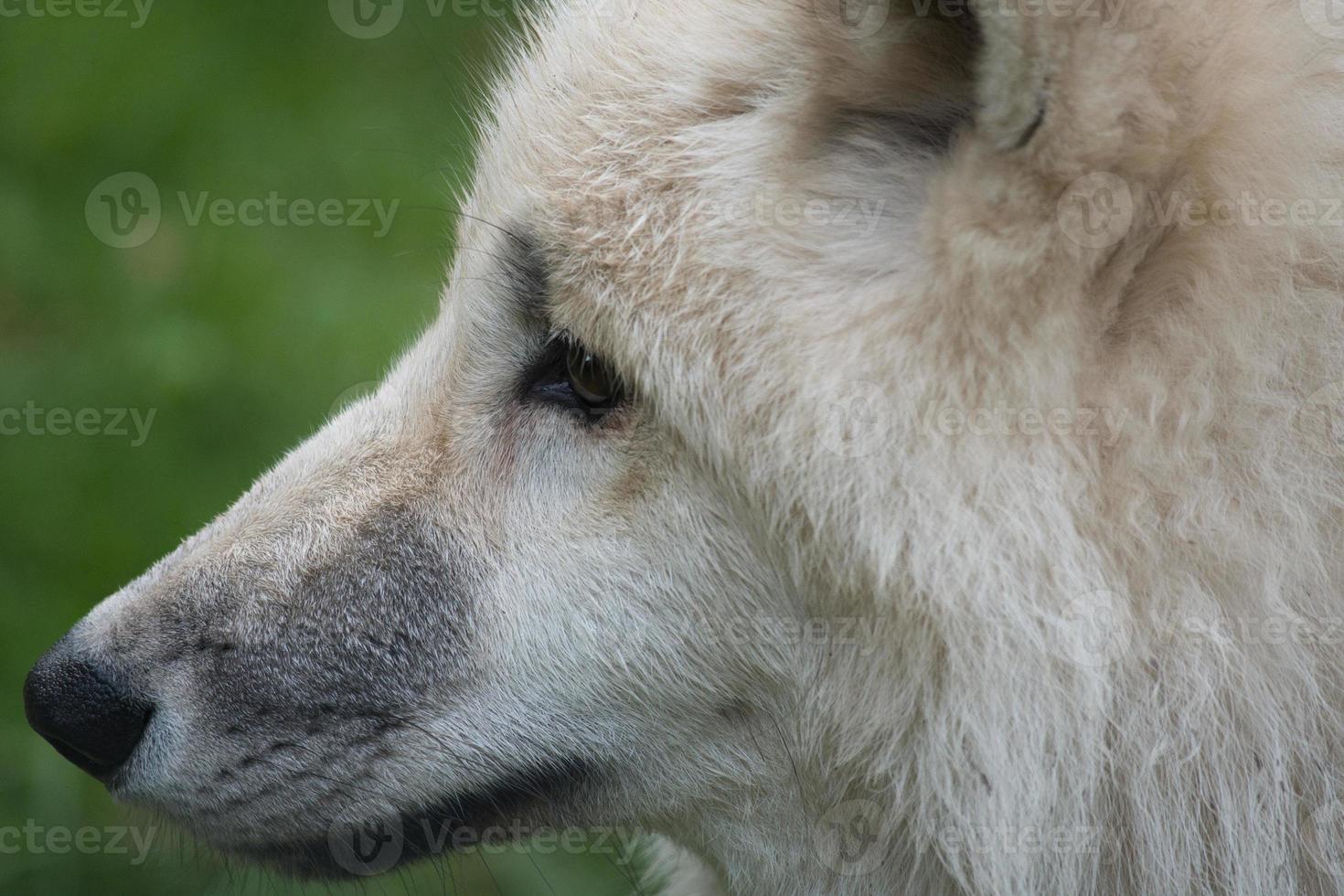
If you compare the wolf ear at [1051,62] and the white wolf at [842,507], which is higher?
the wolf ear at [1051,62]

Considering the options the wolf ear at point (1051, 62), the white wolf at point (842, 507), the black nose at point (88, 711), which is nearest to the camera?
the wolf ear at point (1051, 62)

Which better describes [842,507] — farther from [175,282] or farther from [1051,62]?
[175,282]

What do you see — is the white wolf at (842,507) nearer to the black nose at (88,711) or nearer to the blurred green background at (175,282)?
the black nose at (88,711)

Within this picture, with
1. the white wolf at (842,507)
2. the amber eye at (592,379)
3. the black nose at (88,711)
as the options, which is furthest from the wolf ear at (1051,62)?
the black nose at (88,711)

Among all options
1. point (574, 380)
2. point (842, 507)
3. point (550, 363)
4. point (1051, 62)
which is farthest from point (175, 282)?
point (1051, 62)

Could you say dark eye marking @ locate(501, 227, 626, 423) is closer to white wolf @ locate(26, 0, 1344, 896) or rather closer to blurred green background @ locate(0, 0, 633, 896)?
white wolf @ locate(26, 0, 1344, 896)

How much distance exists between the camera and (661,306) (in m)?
2.23

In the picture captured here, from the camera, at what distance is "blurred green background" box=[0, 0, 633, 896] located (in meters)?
4.34

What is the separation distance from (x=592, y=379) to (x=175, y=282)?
14.6 feet

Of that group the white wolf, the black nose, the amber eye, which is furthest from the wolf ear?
the black nose

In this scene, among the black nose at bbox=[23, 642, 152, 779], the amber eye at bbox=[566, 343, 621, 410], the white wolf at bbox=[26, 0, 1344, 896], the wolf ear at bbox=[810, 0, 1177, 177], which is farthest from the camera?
the black nose at bbox=[23, 642, 152, 779]

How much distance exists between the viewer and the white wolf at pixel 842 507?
6.62ft

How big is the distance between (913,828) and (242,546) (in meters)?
1.38

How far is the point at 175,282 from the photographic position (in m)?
6.18
